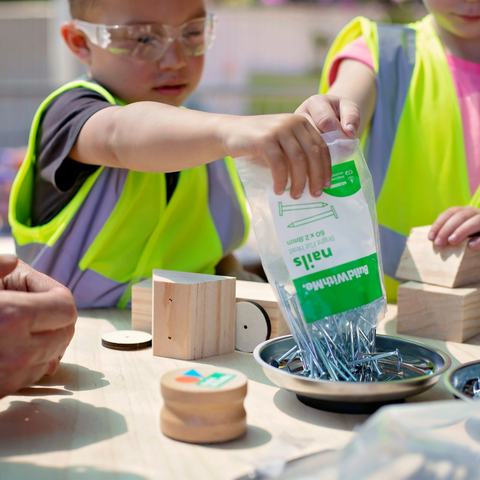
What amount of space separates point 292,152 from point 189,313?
277mm

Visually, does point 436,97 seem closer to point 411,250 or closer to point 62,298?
point 411,250

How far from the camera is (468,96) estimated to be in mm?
1257

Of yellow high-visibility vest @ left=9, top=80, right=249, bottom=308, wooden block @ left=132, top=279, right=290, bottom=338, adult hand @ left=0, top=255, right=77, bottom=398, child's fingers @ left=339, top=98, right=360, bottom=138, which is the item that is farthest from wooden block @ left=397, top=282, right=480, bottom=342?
adult hand @ left=0, top=255, right=77, bottom=398

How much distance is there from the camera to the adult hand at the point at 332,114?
0.74 meters

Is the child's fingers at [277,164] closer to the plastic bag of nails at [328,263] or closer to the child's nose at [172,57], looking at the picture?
the plastic bag of nails at [328,263]

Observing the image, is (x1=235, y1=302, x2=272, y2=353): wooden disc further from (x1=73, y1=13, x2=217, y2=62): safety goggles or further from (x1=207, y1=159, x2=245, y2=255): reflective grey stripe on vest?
(x1=73, y1=13, x2=217, y2=62): safety goggles

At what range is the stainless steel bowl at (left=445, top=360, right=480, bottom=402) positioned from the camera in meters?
0.58

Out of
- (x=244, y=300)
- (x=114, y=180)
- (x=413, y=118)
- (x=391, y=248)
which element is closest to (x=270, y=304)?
(x=244, y=300)

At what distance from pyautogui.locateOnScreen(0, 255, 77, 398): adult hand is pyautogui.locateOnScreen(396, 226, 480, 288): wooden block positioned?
554 millimetres

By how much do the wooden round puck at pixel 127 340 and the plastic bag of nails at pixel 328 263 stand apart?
0.24 meters

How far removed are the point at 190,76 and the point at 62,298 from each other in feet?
2.33

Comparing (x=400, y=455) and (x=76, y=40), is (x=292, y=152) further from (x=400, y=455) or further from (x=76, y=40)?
(x=76, y=40)

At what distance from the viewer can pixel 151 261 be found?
1119 mm

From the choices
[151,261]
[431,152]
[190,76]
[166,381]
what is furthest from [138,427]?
[431,152]
